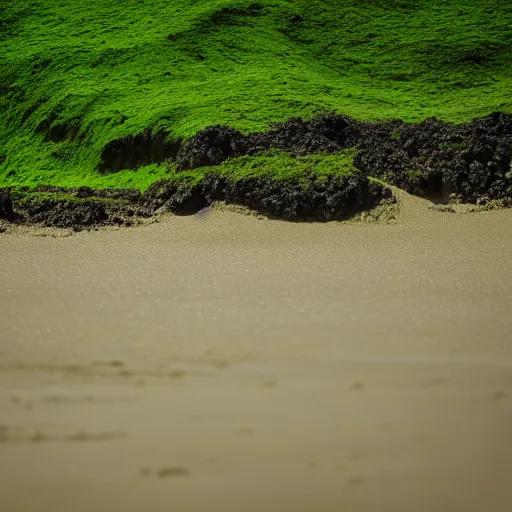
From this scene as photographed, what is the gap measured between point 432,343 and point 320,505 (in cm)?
266

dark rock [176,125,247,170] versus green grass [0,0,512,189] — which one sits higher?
green grass [0,0,512,189]

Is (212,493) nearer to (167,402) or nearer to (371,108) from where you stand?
(167,402)

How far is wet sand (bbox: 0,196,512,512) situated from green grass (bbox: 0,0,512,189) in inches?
409

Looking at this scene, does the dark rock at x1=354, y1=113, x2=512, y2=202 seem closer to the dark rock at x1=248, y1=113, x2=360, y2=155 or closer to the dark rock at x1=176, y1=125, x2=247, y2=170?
the dark rock at x1=248, y1=113, x2=360, y2=155

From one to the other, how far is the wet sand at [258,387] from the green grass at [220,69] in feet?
34.1

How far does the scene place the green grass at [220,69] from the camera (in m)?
19.6

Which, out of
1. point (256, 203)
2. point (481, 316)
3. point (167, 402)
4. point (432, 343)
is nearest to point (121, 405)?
point (167, 402)

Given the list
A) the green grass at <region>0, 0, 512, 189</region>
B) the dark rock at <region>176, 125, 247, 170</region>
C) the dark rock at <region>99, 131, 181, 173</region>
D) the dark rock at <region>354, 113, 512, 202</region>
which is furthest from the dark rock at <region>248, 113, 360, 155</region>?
the dark rock at <region>99, 131, 181, 173</region>

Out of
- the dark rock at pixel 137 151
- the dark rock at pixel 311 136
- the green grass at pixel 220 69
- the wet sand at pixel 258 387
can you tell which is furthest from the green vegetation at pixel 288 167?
the wet sand at pixel 258 387

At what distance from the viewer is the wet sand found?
11.3 feet

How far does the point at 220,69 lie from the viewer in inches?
984

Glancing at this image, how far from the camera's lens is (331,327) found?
19.4 ft

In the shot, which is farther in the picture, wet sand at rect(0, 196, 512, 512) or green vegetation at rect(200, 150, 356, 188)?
green vegetation at rect(200, 150, 356, 188)

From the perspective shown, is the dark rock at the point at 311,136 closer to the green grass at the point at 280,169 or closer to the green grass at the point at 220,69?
the green grass at the point at 280,169
